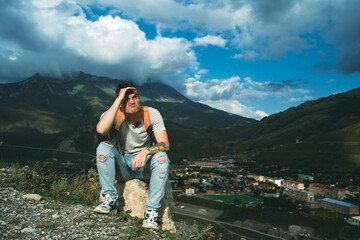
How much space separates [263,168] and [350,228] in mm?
116934

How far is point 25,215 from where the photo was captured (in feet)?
19.9

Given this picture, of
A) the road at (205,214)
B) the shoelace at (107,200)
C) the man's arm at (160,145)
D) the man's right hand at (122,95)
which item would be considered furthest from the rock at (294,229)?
the man's right hand at (122,95)

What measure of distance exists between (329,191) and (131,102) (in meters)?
127

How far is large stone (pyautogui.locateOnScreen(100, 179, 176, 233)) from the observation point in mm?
7070

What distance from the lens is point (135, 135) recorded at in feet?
22.8

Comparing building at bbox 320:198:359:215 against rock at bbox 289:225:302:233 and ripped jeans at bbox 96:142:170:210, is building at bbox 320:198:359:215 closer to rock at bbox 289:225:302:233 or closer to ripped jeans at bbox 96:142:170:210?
rock at bbox 289:225:302:233

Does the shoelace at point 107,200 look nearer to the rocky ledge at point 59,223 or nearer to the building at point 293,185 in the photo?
the rocky ledge at point 59,223

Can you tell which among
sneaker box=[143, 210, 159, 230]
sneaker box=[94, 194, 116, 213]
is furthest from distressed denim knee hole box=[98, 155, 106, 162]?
sneaker box=[143, 210, 159, 230]

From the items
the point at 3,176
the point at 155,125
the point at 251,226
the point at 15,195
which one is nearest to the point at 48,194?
the point at 15,195

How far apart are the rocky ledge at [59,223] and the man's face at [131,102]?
9.50ft

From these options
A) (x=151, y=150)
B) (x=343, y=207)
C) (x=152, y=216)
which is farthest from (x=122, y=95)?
(x=343, y=207)

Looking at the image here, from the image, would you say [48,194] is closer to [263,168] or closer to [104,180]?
[104,180]

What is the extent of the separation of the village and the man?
76.3 m

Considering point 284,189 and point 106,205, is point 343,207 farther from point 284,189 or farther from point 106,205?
point 106,205
